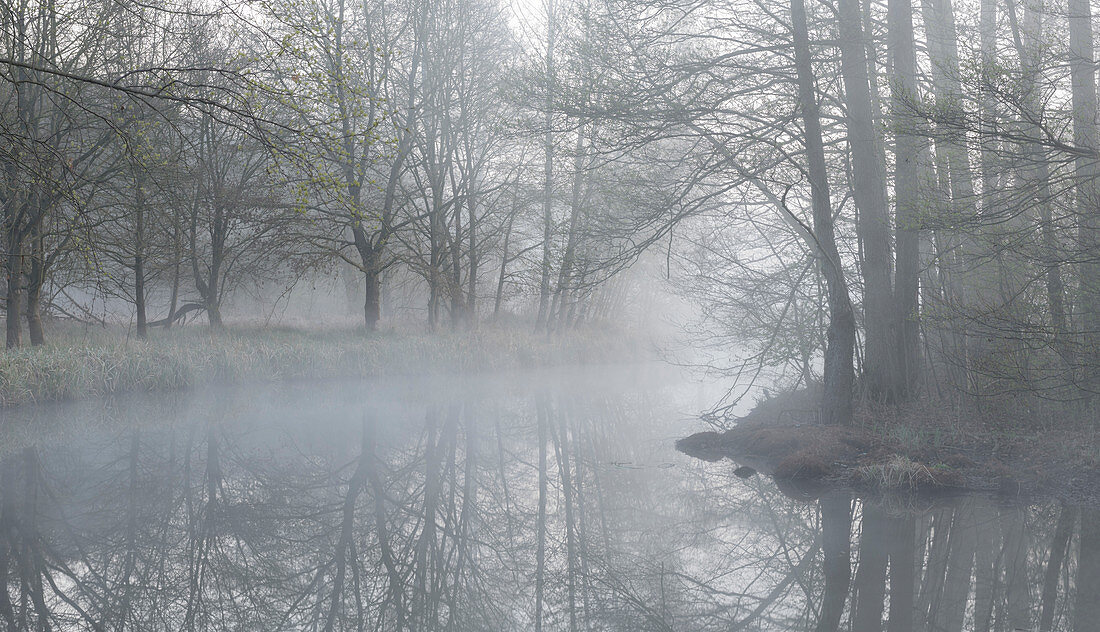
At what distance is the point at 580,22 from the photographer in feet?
33.9

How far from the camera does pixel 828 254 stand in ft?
32.3

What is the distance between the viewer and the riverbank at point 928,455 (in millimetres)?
8133

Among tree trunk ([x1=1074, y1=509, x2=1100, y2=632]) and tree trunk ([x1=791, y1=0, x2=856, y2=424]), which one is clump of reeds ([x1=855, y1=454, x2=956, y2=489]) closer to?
tree trunk ([x1=1074, y1=509, x2=1100, y2=632])

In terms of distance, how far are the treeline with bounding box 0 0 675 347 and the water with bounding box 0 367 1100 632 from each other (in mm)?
2345

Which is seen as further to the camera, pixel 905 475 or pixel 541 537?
pixel 905 475

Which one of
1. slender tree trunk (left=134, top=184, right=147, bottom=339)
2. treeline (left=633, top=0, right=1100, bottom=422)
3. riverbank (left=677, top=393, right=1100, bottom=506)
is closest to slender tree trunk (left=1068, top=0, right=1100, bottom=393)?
treeline (left=633, top=0, right=1100, bottom=422)

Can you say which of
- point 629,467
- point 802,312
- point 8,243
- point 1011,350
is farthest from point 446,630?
point 8,243

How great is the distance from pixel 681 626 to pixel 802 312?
827 centimetres

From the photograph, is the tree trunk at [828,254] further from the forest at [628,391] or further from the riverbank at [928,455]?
the riverbank at [928,455]

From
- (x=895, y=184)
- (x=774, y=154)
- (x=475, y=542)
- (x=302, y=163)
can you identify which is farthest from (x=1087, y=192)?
(x=302, y=163)

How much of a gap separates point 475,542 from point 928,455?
5011mm

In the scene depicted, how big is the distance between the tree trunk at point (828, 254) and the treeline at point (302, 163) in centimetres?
185

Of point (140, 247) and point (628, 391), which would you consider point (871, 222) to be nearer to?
point (628, 391)

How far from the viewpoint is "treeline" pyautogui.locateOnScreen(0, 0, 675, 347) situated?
1007cm
